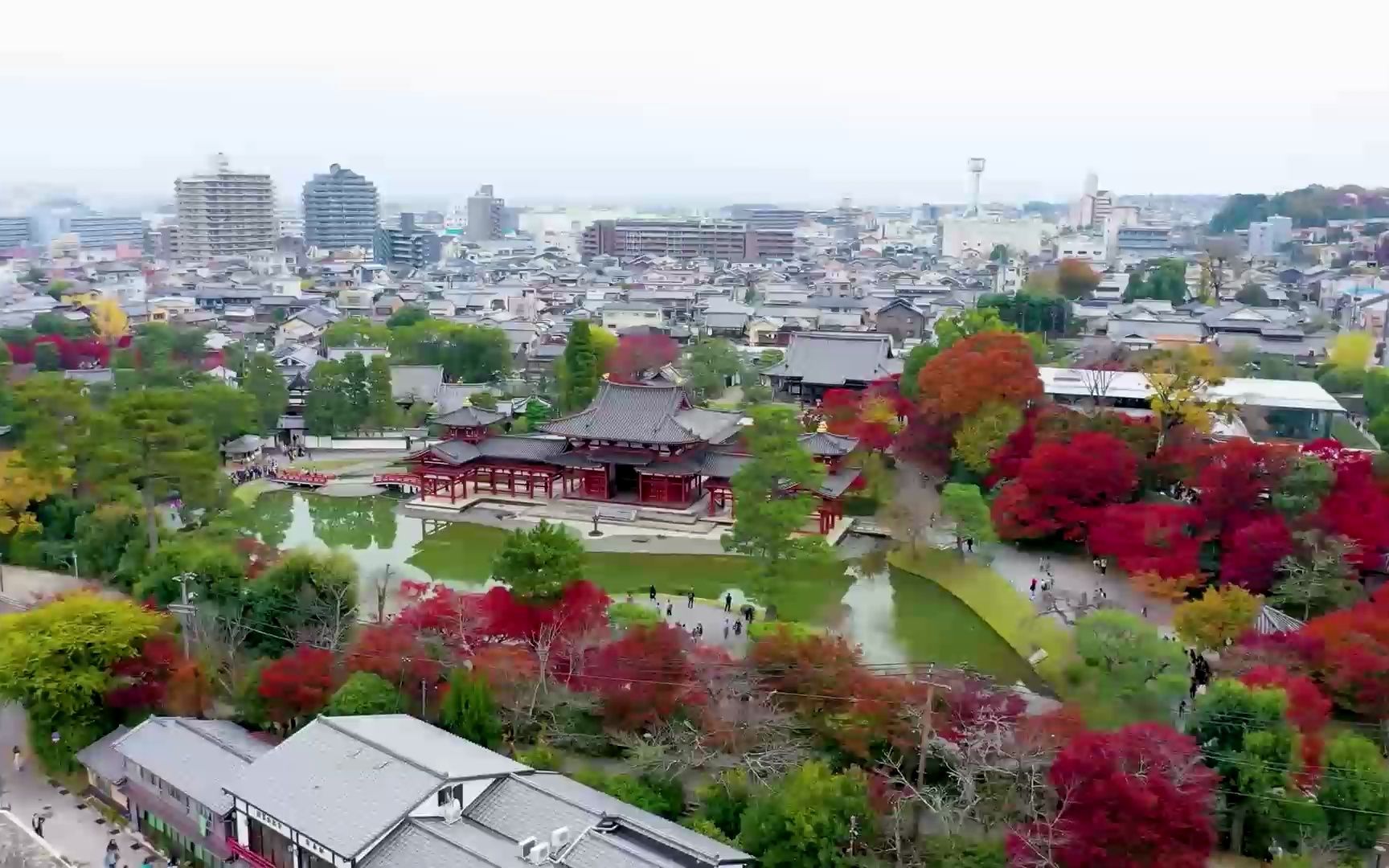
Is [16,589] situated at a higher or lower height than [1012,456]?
lower

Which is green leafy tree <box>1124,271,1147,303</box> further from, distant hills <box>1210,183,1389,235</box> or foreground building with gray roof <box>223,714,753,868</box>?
foreground building with gray roof <box>223,714,753,868</box>

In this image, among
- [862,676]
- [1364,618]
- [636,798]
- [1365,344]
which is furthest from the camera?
[1365,344]

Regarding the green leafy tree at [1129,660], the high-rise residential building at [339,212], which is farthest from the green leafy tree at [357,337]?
the high-rise residential building at [339,212]

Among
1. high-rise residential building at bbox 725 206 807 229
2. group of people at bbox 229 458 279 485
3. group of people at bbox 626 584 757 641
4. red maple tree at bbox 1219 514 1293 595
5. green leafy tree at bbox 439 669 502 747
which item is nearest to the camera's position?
green leafy tree at bbox 439 669 502 747

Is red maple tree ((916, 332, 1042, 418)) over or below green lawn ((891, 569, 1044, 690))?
over

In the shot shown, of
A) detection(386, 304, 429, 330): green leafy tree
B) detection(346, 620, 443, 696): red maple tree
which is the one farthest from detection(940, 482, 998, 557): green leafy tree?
detection(386, 304, 429, 330): green leafy tree

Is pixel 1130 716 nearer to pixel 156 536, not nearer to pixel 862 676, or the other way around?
pixel 862 676

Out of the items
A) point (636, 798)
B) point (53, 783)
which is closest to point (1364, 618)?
point (636, 798)

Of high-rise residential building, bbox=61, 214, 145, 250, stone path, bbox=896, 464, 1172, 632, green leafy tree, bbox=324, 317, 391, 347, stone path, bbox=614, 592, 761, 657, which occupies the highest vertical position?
high-rise residential building, bbox=61, 214, 145, 250
